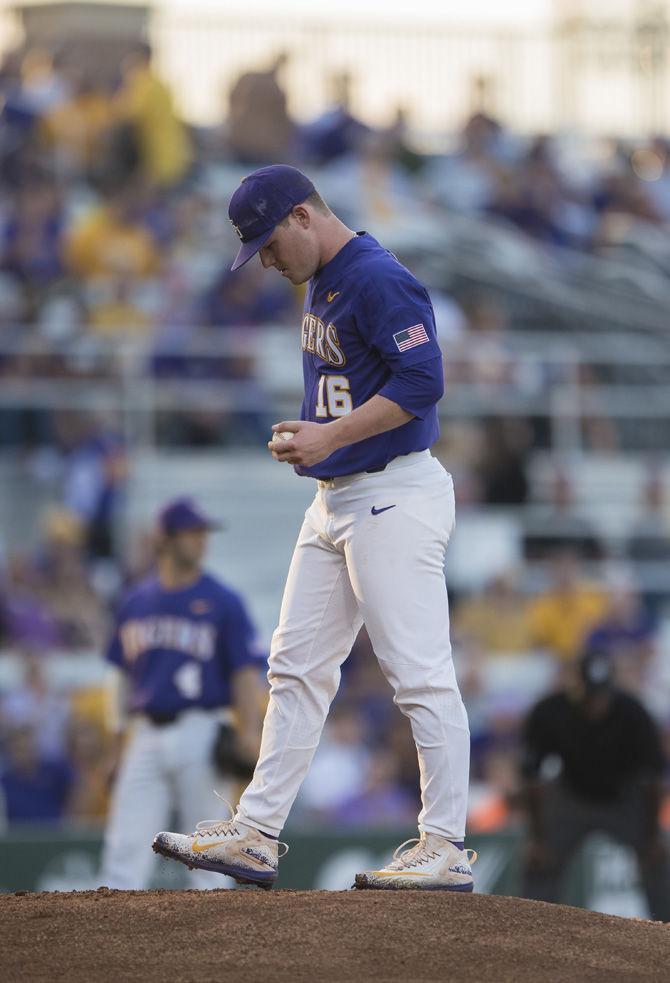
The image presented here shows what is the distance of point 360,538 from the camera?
5.22 meters

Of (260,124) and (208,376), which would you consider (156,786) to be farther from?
(260,124)

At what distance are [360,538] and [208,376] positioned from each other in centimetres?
832

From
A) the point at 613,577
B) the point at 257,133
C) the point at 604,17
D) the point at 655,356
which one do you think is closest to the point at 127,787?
the point at 613,577

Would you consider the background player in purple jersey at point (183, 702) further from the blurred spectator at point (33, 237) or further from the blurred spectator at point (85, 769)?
the blurred spectator at point (33, 237)

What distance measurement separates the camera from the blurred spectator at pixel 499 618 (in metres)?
12.8

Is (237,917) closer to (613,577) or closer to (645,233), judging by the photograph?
(613,577)

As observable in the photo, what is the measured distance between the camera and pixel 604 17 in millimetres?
23125

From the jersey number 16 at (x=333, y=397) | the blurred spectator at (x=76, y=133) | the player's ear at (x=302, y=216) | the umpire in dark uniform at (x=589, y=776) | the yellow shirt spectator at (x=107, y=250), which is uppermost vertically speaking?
the blurred spectator at (x=76, y=133)

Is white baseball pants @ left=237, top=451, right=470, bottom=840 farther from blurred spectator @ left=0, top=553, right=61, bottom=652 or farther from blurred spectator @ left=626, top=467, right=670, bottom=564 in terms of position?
blurred spectator @ left=626, top=467, right=670, bottom=564

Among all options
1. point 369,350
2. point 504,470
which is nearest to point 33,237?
point 504,470

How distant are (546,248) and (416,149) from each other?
6.42 feet

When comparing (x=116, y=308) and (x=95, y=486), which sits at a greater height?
(x=116, y=308)

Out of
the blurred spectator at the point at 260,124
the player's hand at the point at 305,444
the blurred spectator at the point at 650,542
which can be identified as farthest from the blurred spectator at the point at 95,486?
the player's hand at the point at 305,444

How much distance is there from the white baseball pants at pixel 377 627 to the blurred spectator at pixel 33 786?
19.6ft
